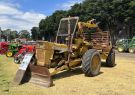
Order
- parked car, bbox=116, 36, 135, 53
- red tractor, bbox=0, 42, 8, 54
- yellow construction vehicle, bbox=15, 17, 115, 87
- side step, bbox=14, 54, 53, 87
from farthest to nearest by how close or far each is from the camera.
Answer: parked car, bbox=116, 36, 135, 53 < red tractor, bbox=0, 42, 8, 54 < yellow construction vehicle, bbox=15, 17, 115, 87 < side step, bbox=14, 54, 53, 87

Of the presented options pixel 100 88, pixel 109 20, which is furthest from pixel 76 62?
pixel 109 20

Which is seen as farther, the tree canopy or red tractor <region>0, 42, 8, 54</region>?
the tree canopy

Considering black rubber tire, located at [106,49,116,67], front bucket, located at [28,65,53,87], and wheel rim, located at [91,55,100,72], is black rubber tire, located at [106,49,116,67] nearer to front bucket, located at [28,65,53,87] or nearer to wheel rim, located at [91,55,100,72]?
wheel rim, located at [91,55,100,72]

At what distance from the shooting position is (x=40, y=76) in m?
12.5

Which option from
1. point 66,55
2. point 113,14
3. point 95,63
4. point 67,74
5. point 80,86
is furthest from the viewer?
point 113,14

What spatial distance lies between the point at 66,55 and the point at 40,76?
2165mm

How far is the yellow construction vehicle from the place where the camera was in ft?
41.8

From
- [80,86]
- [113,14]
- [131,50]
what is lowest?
[131,50]

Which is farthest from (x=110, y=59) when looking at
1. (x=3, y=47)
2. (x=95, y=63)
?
(x=3, y=47)

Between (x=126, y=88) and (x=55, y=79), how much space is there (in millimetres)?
3210

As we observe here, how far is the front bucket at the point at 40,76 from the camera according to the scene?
1206cm

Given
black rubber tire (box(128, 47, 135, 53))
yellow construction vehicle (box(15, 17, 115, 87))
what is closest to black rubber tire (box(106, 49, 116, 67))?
yellow construction vehicle (box(15, 17, 115, 87))

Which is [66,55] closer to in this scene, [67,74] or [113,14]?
[67,74]

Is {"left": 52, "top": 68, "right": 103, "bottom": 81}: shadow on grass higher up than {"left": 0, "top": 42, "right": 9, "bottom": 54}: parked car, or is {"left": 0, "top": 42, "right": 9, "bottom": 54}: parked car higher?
{"left": 0, "top": 42, "right": 9, "bottom": 54}: parked car
